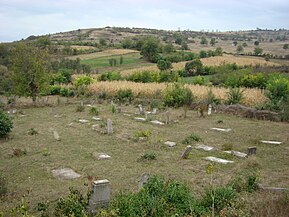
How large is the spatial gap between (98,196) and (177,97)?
16912mm

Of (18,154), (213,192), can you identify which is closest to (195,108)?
(18,154)

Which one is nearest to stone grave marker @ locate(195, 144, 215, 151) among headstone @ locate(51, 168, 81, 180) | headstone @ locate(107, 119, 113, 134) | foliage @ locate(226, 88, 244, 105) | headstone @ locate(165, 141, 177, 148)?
headstone @ locate(165, 141, 177, 148)

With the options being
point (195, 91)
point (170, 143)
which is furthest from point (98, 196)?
point (195, 91)

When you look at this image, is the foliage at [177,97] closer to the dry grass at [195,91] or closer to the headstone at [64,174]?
the dry grass at [195,91]

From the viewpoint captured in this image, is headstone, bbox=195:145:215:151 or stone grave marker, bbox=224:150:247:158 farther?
headstone, bbox=195:145:215:151

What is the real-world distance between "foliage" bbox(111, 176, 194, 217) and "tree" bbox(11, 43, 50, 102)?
1961 cm

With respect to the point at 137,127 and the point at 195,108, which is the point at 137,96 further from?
the point at 137,127

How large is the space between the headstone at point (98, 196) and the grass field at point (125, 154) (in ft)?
4.17

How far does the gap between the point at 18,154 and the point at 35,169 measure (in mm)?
1828

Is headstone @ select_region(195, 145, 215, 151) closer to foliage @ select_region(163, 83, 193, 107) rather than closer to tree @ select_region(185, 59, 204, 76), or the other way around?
foliage @ select_region(163, 83, 193, 107)

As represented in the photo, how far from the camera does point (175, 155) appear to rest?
37.5 ft

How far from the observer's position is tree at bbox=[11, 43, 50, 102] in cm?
2417

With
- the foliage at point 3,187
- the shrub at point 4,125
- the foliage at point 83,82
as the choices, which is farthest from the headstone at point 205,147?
the foliage at point 83,82

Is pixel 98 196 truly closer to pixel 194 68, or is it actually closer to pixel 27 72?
pixel 27 72
